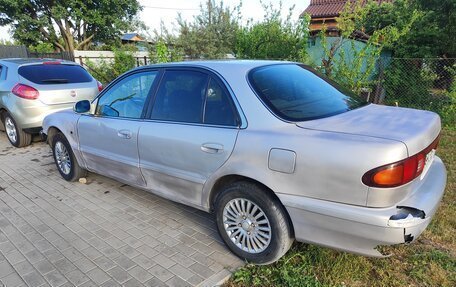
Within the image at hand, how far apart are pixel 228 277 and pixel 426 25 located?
9828 millimetres

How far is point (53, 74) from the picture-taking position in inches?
251

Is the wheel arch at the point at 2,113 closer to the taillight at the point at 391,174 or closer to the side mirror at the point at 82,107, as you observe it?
the side mirror at the point at 82,107

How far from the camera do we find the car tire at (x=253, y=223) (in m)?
2.47

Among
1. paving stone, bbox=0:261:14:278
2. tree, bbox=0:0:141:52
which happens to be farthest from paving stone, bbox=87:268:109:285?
tree, bbox=0:0:141:52

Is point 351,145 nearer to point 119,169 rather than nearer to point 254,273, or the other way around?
point 254,273

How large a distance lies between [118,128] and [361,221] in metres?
2.60

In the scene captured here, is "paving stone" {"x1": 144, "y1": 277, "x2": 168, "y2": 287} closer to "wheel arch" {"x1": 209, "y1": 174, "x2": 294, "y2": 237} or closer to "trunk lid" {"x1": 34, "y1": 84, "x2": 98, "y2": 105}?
"wheel arch" {"x1": 209, "y1": 174, "x2": 294, "y2": 237}

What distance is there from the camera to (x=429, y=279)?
2471 mm

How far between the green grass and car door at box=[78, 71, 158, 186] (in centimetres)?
165

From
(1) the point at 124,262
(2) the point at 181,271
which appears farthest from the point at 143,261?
(2) the point at 181,271

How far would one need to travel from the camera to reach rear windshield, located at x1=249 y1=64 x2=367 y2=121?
257cm

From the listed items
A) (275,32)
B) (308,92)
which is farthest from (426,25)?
(308,92)

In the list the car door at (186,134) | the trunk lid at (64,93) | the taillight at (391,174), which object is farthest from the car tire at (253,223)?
the trunk lid at (64,93)

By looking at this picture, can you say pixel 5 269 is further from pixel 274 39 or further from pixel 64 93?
pixel 274 39
